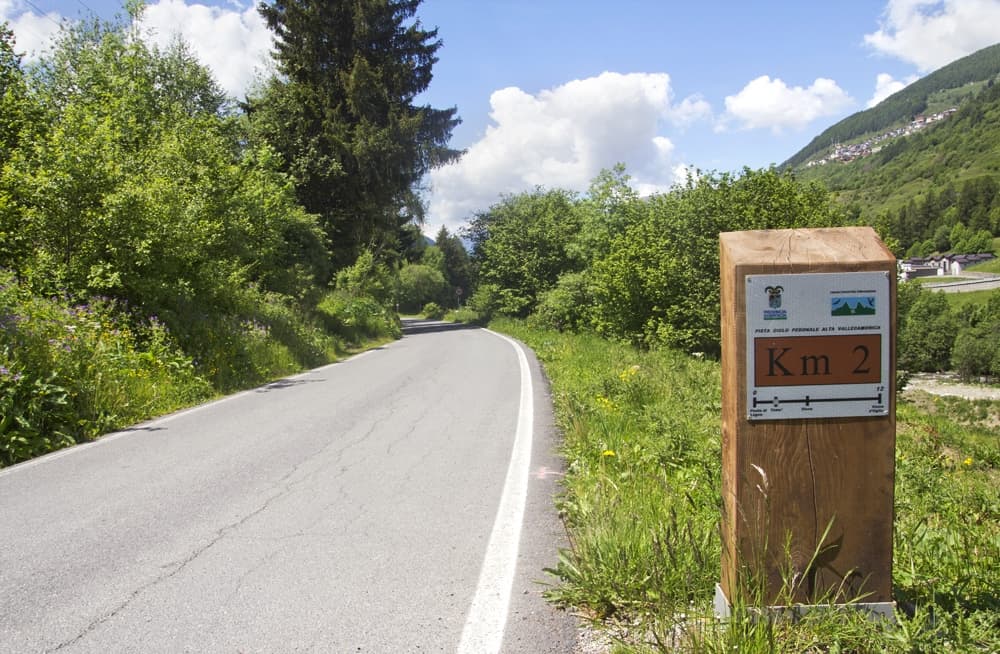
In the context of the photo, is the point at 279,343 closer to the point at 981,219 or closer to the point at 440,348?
the point at 440,348

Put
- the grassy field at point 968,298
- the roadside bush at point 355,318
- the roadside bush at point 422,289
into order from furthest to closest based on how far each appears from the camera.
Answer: the grassy field at point 968,298 → the roadside bush at point 422,289 → the roadside bush at point 355,318

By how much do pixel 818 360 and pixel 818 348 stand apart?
5 centimetres

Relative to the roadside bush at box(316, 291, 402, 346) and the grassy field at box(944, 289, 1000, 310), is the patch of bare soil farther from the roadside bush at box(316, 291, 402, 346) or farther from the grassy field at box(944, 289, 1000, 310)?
the roadside bush at box(316, 291, 402, 346)

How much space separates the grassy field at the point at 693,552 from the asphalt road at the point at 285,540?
0.31 metres

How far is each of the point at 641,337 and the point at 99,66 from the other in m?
21.5

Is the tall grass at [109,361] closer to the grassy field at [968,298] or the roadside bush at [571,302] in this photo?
the roadside bush at [571,302]

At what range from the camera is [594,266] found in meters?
29.8

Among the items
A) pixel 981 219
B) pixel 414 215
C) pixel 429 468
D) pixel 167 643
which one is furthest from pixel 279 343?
pixel 981 219

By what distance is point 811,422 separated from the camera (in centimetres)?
276

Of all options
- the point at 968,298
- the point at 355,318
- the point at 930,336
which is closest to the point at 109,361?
the point at 355,318

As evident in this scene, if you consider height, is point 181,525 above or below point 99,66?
below

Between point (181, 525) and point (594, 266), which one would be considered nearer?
point (181, 525)

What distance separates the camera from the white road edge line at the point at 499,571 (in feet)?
10.3

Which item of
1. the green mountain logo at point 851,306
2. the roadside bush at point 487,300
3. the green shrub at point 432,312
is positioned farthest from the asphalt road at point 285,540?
the green shrub at point 432,312
